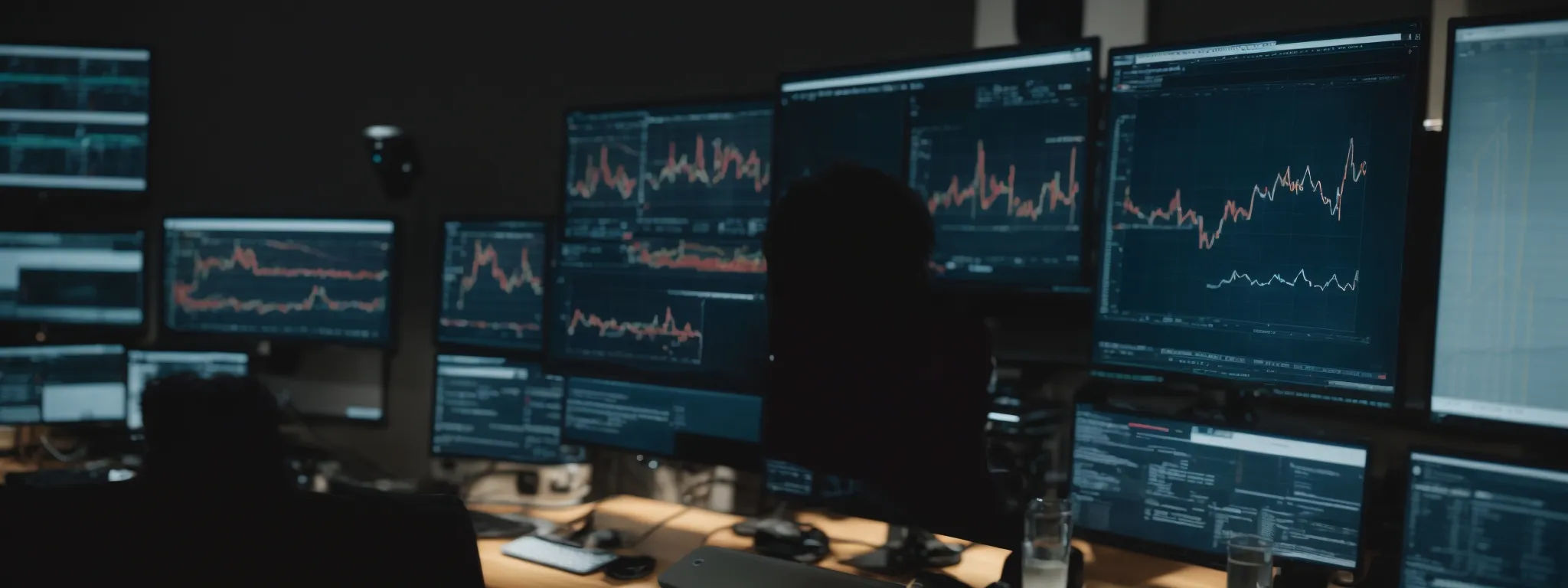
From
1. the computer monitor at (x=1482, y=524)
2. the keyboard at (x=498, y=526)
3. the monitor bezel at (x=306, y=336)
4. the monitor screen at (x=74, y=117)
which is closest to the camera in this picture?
the computer monitor at (x=1482, y=524)

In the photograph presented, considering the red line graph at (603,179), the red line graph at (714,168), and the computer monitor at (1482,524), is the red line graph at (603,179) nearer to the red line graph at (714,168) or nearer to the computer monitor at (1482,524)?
the red line graph at (714,168)

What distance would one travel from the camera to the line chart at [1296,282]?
1.40 metres

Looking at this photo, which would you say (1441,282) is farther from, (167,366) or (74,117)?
A: (74,117)

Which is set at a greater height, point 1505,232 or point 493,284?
point 1505,232

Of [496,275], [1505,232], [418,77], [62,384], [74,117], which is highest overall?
[418,77]

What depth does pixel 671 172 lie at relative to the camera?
200 cm

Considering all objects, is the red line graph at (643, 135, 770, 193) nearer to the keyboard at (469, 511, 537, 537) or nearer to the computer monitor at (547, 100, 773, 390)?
the computer monitor at (547, 100, 773, 390)

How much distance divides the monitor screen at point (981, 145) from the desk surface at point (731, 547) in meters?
0.50

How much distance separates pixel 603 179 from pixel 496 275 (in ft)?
1.43

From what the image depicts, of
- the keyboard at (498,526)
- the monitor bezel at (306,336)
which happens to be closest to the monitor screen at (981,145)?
the keyboard at (498,526)

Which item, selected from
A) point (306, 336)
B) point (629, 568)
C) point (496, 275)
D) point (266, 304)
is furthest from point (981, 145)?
point (266, 304)

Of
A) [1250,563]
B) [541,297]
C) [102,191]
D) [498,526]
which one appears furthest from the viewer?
[102,191]

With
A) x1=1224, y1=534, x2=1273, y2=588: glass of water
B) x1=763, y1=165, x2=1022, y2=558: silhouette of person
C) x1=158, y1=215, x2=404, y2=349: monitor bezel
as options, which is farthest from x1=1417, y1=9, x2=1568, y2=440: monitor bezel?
x1=158, y1=215, x2=404, y2=349: monitor bezel

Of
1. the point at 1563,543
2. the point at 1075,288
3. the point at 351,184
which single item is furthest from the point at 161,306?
the point at 1563,543
